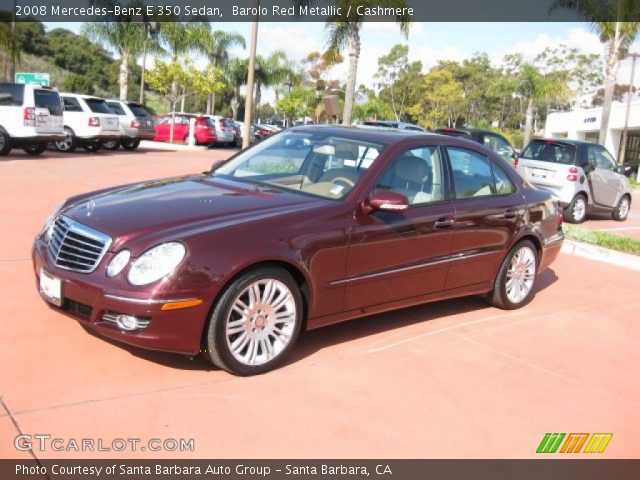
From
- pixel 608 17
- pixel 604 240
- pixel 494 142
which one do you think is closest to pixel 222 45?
pixel 608 17

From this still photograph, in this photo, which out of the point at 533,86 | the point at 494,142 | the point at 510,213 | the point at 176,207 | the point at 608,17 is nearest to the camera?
the point at 176,207

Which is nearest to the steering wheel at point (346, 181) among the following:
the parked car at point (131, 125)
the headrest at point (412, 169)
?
the headrest at point (412, 169)

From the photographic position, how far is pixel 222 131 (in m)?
30.7

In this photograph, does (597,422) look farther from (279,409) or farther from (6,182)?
(6,182)

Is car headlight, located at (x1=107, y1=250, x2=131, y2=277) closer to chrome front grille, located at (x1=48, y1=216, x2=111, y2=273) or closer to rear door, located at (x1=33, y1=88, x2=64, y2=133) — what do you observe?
chrome front grille, located at (x1=48, y1=216, x2=111, y2=273)

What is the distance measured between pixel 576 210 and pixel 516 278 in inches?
293

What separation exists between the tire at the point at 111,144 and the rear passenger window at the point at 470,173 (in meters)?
16.9

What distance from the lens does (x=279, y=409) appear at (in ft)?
12.6

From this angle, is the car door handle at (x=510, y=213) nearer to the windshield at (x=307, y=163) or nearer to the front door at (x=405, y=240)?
the front door at (x=405, y=240)

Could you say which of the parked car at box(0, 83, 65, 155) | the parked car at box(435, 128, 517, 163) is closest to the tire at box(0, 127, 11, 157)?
the parked car at box(0, 83, 65, 155)

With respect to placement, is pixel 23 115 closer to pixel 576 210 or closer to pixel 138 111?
pixel 138 111

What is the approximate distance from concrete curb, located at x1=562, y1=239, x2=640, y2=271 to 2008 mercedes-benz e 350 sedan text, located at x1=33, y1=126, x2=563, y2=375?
10.7ft
